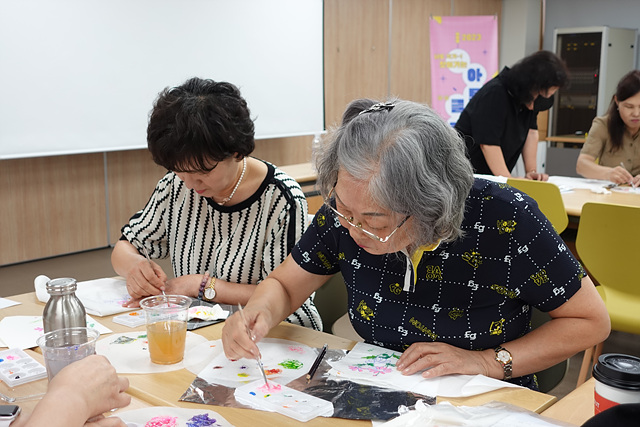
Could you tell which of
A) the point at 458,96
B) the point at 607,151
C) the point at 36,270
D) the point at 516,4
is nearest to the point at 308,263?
the point at 607,151

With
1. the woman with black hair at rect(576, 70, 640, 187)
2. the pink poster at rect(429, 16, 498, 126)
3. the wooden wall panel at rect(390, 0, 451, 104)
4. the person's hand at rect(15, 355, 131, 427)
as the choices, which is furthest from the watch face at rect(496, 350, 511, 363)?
the wooden wall panel at rect(390, 0, 451, 104)

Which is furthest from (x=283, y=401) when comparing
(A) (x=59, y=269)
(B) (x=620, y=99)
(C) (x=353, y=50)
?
(C) (x=353, y=50)

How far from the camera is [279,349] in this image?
1470 millimetres

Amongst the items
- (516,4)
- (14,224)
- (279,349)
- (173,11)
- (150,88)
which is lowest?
(14,224)

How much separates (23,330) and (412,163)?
1073mm

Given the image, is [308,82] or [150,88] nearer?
[150,88]

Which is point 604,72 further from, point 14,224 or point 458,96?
point 14,224

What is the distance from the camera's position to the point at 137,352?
4.78 ft

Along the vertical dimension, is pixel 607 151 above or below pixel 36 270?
above

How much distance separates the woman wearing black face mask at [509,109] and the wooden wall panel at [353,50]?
260cm

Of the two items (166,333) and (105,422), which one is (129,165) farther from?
(105,422)

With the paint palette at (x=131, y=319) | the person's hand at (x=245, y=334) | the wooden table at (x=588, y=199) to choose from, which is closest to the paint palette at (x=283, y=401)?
the person's hand at (x=245, y=334)

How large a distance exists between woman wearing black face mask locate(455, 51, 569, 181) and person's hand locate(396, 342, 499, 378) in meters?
2.34

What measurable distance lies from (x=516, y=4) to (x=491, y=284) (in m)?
7.72
